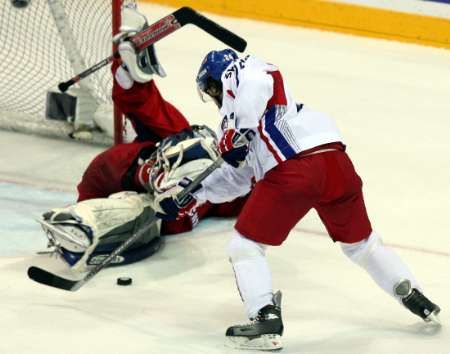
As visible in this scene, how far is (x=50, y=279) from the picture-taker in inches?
139

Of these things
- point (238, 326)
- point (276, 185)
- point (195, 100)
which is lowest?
point (195, 100)

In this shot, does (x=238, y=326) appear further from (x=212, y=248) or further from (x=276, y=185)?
(x=212, y=248)

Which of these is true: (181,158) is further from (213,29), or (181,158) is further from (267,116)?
(267,116)

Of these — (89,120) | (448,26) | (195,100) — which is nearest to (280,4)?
(448,26)

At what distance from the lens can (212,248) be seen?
4.08 metres

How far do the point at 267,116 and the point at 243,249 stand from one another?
36cm

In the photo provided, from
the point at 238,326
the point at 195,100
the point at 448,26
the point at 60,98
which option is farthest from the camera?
the point at 448,26

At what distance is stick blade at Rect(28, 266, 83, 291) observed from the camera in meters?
3.53

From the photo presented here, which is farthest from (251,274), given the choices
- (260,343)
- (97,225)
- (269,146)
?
(97,225)

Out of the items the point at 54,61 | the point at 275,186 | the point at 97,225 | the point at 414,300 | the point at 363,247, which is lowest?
the point at 54,61

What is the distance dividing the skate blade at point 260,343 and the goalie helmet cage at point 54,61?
1.79 meters

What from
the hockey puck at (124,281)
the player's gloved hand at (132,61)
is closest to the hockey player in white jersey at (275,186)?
the hockey puck at (124,281)

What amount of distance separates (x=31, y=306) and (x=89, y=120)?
1.77 m

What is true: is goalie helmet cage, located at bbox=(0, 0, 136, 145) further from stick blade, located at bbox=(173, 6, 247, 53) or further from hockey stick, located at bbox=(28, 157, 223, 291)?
hockey stick, located at bbox=(28, 157, 223, 291)
